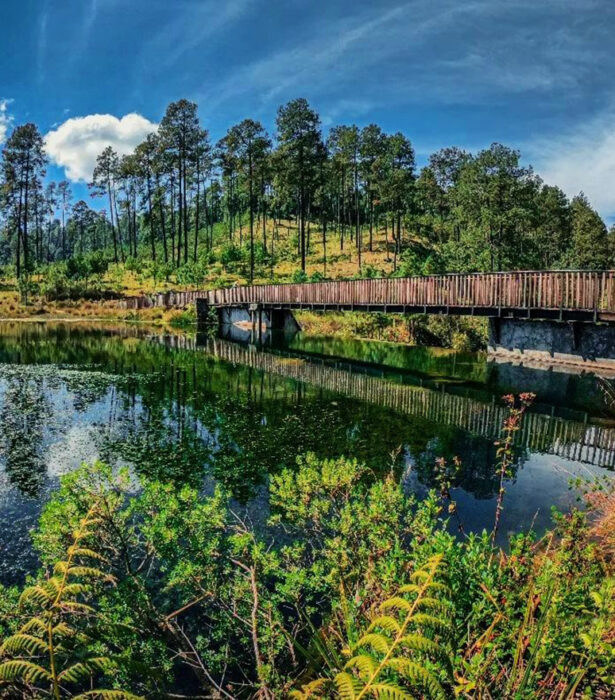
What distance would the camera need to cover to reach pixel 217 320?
1839 inches

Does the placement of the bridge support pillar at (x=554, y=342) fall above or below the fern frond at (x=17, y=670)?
below

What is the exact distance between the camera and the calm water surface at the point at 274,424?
31.3 feet

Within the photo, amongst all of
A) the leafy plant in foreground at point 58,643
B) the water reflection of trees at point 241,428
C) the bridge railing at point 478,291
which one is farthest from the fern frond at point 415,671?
the bridge railing at point 478,291

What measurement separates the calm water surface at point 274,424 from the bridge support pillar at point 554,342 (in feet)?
6.61

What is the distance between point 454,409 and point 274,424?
19.5 ft

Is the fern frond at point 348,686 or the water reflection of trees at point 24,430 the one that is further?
the water reflection of trees at point 24,430

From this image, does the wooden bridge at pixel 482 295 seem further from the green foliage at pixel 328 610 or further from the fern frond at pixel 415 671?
the fern frond at pixel 415 671

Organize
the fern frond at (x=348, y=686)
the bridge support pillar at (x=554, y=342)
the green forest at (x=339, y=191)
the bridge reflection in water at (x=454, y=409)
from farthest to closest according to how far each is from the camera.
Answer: the green forest at (x=339, y=191), the bridge support pillar at (x=554, y=342), the bridge reflection in water at (x=454, y=409), the fern frond at (x=348, y=686)

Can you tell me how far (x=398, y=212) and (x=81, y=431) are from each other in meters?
50.6

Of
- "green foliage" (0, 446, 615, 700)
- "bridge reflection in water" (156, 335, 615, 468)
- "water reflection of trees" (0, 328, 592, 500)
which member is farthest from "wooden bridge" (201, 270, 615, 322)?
"green foliage" (0, 446, 615, 700)

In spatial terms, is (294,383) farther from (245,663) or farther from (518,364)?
(245,663)

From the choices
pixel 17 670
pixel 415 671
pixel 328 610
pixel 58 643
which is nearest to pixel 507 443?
pixel 328 610

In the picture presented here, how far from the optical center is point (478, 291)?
2545 cm

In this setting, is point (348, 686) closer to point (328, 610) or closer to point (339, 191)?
point (328, 610)
